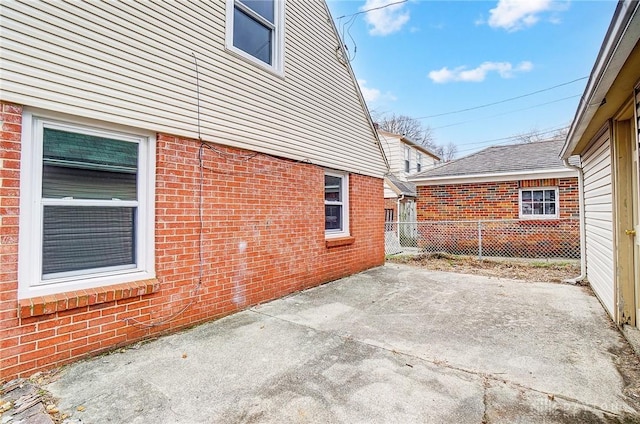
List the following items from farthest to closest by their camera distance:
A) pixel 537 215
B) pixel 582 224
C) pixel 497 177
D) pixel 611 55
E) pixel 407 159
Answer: pixel 407 159 < pixel 497 177 < pixel 537 215 < pixel 582 224 < pixel 611 55

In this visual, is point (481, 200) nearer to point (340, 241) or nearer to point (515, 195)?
point (515, 195)

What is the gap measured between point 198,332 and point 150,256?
104 cm

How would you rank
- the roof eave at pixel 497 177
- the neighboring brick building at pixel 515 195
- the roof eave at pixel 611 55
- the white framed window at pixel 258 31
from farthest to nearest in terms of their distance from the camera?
the neighboring brick building at pixel 515 195
the roof eave at pixel 497 177
the white framed window at pixel 258 31
the roof eave at pixel 611 55

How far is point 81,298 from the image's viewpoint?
2811 millimetres

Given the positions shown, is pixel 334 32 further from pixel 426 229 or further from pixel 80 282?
pixel 426 229

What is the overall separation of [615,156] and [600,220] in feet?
5.07

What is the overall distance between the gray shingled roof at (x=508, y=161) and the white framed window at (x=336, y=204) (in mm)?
6006

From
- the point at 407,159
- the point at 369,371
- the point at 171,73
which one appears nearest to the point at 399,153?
the point at 407,159

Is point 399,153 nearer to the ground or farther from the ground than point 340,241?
farther from the ground

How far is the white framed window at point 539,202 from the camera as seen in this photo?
31.8 feet

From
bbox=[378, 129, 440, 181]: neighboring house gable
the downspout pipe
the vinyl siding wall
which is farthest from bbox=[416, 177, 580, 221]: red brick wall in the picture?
the vinyl siding wall

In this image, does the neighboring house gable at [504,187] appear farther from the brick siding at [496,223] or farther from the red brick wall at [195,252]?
the red brick wall at [195,252]

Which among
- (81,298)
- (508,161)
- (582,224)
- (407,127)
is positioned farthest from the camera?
(407,127)

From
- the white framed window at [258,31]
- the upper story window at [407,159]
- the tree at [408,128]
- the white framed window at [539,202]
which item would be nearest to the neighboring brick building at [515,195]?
the white framed window at [539,202]
